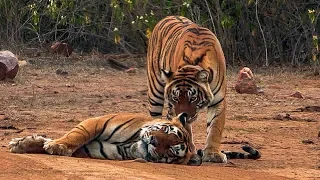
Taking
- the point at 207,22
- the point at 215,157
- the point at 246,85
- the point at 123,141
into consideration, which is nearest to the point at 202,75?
the point at 215,157

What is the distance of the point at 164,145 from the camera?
590 centimetres

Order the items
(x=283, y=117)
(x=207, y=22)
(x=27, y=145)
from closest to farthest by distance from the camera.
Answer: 1. (x=27, y=145)
2. (x=283, y=117)
3. (x=207, y=22)

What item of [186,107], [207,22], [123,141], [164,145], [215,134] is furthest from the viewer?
[207,22]

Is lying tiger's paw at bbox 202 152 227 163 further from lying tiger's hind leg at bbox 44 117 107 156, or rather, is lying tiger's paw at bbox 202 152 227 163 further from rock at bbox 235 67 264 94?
rock at bbox 235 67 264 94

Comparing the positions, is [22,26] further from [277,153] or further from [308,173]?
[308,173]

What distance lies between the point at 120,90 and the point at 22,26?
5111 mm

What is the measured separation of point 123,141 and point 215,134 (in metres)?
1.01

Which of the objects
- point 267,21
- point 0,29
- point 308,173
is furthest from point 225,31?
point 308,173

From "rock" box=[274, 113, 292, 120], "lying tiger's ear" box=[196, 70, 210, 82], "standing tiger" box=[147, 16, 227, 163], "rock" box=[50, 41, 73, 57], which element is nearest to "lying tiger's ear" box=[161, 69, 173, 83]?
"standing tiger" box=[147, 16, 227, 163]

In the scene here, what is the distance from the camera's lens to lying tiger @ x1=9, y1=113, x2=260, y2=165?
593cm

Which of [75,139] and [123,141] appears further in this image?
[123,141]

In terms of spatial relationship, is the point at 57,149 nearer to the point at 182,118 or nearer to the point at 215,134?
the point at 182,118

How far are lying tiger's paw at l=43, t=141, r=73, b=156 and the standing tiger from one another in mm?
952

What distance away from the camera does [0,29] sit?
16641 mm
